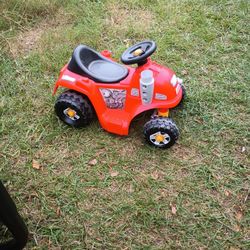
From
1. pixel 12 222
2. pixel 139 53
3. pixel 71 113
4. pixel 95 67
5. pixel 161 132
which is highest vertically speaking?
pixel 139 53

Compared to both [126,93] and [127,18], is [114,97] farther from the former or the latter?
[127,18]

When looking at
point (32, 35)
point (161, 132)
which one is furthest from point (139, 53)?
point (32, 35)

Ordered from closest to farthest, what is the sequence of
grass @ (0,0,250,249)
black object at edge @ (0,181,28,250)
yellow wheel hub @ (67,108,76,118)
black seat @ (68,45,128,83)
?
1. black object at edge @ (0,181,28,250)
2. grass @ (0,0,250,249)
3. black seat @ (68,45,128,83)
4. yellow wheel hub @ (67,108,76,118)

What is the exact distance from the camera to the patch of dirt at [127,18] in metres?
Result: 3.41

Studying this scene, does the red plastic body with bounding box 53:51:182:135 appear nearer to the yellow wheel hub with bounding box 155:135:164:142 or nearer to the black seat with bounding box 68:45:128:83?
the black seat with bounding box 68:45:128:83

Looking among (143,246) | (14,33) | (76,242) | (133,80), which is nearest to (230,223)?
(143,246)

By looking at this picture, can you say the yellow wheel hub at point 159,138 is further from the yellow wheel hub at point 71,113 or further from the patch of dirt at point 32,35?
the patch of dirt at point 32,35

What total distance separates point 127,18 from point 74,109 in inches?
58.1

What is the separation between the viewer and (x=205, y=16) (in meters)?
3.48

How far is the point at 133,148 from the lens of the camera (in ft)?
8.02

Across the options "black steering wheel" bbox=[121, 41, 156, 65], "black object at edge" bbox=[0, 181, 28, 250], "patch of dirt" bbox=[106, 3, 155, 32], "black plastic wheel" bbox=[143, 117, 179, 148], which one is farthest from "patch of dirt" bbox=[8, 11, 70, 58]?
"black object at edge" bbox=[0, 181, 28, 250]

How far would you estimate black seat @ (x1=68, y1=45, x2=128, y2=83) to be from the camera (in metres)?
2.34

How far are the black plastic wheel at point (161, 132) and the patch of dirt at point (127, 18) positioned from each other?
1368 millimetres

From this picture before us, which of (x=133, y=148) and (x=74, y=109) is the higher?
(x=74, y=109)
